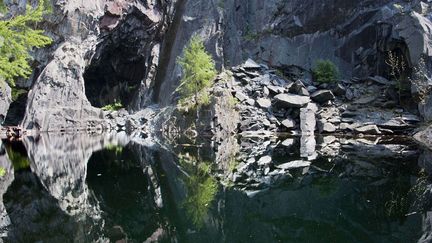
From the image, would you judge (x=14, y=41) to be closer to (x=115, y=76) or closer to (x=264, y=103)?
(x=264, y=103)

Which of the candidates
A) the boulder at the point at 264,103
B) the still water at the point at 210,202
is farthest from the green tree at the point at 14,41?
the boulder at the point at 264,103

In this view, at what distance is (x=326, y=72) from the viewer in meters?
39.6

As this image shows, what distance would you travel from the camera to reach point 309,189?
1202 centimetres

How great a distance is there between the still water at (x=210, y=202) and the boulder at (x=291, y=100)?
54.8ft

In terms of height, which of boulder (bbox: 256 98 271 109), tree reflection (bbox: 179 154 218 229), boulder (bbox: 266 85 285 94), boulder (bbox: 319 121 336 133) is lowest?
tree reflection (bbox: 179 154 218 229)

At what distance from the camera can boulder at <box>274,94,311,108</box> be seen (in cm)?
3466

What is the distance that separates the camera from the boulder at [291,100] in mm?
34656

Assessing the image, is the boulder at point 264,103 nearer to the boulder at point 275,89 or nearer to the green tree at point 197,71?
the boulder at point 275,89

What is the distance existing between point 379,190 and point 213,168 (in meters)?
7.16

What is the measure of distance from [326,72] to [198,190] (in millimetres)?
30651

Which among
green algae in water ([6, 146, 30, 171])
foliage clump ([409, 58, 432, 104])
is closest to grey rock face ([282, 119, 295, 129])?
foliage clump ([409, 58, 432, 104])

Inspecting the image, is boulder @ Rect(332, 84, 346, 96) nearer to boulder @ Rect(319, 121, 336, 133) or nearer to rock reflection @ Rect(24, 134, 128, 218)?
boulder @ Rect(319, 121, 336, 133)

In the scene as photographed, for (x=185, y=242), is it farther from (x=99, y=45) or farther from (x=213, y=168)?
(x=99, y=45)

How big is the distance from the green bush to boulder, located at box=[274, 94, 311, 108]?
5.12 m
